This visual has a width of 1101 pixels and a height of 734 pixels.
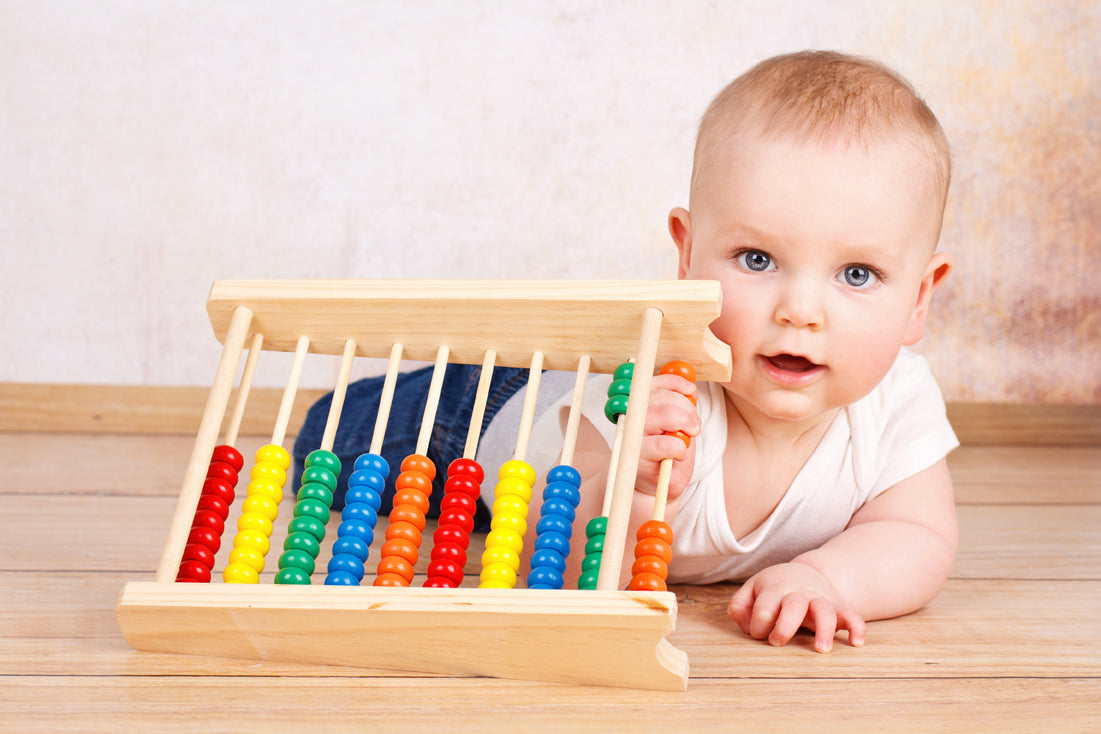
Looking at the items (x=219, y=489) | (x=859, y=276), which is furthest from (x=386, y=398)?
(x=859, y=276)

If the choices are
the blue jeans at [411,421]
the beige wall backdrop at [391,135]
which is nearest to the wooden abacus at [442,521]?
the blue jeans at [411,421]

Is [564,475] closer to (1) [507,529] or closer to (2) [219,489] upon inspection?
(1) [507,529]

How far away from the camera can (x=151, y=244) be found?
150 cm

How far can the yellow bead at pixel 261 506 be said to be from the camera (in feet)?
2.43

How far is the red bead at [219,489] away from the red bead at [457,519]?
0.51 feet

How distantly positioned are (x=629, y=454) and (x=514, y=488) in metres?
0.11

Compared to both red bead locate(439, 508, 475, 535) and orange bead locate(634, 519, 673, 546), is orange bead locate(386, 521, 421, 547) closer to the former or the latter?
red bead locate(439, 508, 475, 535)

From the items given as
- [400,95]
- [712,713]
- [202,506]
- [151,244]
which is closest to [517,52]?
[400,95]

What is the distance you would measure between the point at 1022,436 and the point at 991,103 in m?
0.50

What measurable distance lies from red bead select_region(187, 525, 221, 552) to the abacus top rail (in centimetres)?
16

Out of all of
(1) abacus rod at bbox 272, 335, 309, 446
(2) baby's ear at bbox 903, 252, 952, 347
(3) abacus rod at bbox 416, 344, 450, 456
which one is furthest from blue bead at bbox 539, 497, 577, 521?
(2) baby's ear at bbox 903, 252, 952, 347

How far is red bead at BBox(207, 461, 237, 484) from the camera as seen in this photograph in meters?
0.76

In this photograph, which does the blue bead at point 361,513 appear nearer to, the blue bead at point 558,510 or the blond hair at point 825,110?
the blue bead at point 558,510

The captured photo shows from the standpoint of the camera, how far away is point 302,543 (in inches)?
28.6
